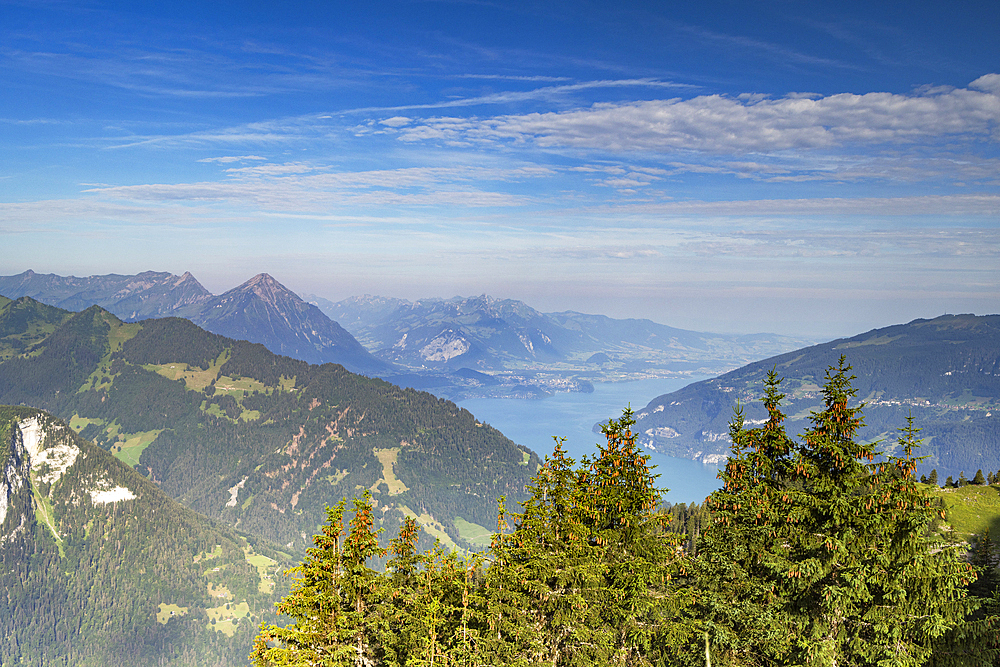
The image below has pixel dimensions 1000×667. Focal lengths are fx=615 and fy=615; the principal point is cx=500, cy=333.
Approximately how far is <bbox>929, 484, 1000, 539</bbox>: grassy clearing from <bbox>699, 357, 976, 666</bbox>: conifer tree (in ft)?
151

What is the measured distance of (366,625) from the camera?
92.4 ft

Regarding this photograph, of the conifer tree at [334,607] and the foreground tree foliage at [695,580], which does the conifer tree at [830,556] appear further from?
the conifer tree at [334,607]

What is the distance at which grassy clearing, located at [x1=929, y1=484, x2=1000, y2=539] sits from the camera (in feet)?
201

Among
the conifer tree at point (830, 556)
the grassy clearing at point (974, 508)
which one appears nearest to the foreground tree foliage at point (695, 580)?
the conifer tree at point (830, 556)

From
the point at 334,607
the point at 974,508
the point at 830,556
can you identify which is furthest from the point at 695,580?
the point at 974,508

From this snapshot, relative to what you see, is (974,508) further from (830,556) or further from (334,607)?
(334,607)

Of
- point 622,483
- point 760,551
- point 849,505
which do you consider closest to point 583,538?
point 622,483

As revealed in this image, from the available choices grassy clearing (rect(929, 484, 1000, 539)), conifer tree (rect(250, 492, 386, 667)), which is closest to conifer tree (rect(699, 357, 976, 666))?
conifer tree (rect(250, 492, 386, 667))

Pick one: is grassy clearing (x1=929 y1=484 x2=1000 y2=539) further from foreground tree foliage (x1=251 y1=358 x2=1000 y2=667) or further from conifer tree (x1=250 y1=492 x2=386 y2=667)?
conifer tree (x1=250 y1=492 x2=386 y2=667)

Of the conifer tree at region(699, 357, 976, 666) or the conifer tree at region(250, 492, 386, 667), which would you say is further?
the conifer tree at region(250, 492, 386, 667)

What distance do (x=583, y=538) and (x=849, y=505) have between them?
10568 mm

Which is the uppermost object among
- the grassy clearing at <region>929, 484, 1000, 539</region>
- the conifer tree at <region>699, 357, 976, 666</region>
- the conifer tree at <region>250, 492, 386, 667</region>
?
the conifer tree at <region>699, 357, 976, 666</region>

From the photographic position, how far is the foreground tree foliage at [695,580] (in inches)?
840

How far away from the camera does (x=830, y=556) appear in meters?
22.2
